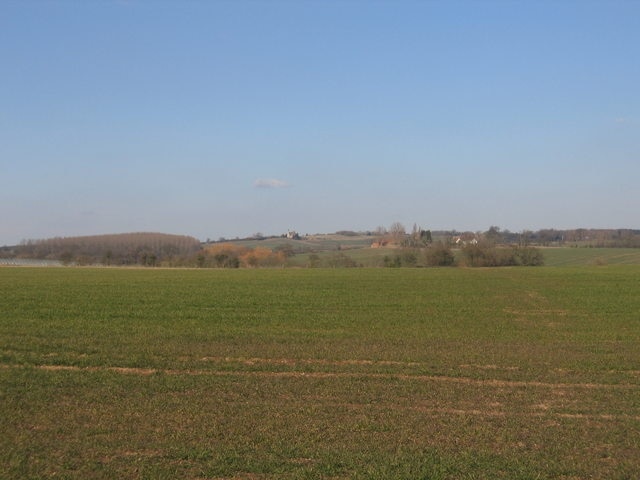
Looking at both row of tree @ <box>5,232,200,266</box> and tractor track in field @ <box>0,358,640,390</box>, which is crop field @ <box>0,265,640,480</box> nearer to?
tractor track in field @ <box>0,358,640,390</box>

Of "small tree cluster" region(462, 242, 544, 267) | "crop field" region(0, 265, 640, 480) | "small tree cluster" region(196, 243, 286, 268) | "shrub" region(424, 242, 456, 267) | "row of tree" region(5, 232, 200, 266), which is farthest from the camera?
"row of tree" region(5, 232, 200, 266)

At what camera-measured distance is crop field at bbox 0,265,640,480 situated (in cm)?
729

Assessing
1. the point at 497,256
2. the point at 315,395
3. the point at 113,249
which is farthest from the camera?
the point at 113,249

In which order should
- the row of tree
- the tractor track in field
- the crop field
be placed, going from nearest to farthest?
the crop field
the tractor track in field
the row of tree

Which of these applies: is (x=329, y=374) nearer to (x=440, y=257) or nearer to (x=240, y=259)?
(x=440, y=257)

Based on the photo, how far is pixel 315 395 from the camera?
11.0 m

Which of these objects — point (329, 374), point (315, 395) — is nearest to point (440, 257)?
point (329, 374)

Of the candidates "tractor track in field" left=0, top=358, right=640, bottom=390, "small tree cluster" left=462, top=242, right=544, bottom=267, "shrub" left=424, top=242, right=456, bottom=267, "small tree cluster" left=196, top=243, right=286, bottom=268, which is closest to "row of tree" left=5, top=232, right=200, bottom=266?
"small tree cluster" left=196, top=243, right=286, bottom=268

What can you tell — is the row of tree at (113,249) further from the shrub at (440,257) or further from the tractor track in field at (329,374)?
the tractor track in field at (329,374)

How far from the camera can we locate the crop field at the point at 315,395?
7.29 m

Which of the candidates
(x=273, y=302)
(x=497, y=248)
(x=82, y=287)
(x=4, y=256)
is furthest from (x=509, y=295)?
(x=4, y=256)

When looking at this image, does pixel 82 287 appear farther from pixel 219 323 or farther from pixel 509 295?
pixel 509 295

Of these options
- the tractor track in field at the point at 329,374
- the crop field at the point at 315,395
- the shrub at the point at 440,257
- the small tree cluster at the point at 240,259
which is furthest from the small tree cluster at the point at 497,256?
the tractor track in field at the point at 329,374

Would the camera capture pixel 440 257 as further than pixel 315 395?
Yes
